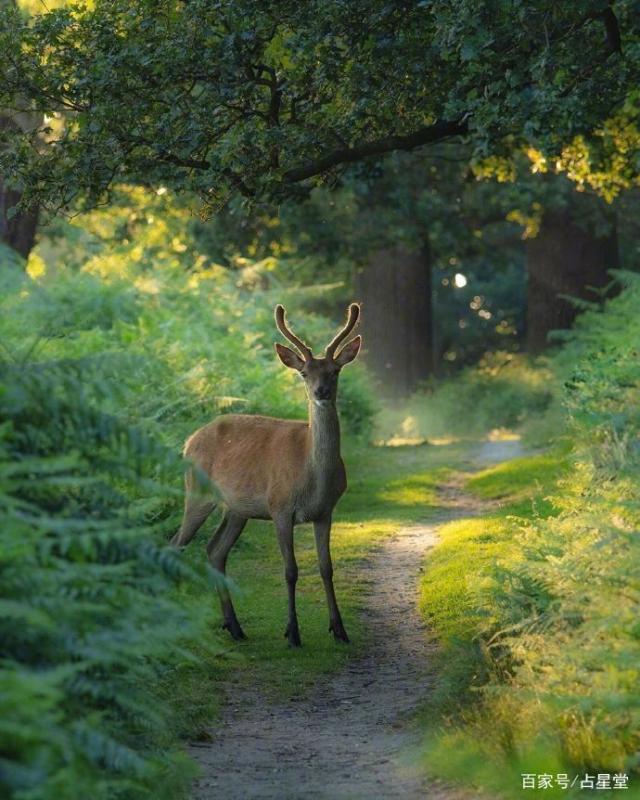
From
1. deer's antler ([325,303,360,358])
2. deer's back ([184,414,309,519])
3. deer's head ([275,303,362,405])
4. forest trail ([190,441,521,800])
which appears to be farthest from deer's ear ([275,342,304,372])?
forest trail ([190,441,521,800])

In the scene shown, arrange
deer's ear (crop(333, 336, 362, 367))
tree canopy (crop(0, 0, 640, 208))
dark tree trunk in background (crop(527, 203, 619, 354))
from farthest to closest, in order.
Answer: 1. dark tree trunk in background (crop(527, 203, 619, 354))
2. tree canopy (crop(0, 0, 640, 208))
3. deer's ear (crop(333, 336, 362, 367))

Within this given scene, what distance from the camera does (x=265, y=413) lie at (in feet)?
65.5

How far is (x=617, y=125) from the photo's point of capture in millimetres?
17844

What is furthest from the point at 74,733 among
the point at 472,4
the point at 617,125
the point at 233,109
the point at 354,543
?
the point at 617,125

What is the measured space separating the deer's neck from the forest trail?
142cm

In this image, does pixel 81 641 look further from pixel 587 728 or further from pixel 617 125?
pixel 617 125

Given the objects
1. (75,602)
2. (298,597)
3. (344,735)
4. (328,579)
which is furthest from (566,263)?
(75,602)

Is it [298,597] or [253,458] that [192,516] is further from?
[298,597]

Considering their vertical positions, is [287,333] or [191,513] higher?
[287,333]

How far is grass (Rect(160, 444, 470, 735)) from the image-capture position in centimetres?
1067

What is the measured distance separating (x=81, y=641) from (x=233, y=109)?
842 centimetres

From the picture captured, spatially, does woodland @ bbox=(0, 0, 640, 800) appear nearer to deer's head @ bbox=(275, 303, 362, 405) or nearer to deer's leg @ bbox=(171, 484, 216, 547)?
deer's leg @ bbox=(171, 484, 216, 547)

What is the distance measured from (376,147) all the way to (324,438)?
3.60 m

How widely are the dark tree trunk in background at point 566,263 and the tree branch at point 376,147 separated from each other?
18.8 m
